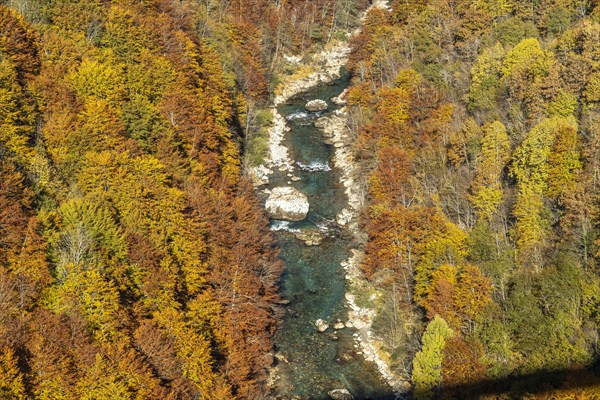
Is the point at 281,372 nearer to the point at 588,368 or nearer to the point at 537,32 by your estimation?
the point at 588,368

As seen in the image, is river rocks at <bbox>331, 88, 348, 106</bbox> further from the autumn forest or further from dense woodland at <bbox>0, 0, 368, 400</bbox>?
dense woodland at <bbox>0, 0, 368, 400</bbox>

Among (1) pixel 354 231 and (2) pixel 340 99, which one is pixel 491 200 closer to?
(1) pixel 354 231

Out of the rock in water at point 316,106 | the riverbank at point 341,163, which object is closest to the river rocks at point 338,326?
the riverbank at point 341,163

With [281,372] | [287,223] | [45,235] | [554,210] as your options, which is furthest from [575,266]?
[45,235]

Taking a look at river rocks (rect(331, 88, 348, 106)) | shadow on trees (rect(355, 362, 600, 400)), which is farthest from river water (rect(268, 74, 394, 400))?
river rocks (rect(331, 88, 348, 106))

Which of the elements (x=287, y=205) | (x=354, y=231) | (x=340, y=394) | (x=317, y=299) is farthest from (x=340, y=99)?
(x=340, y=394)
